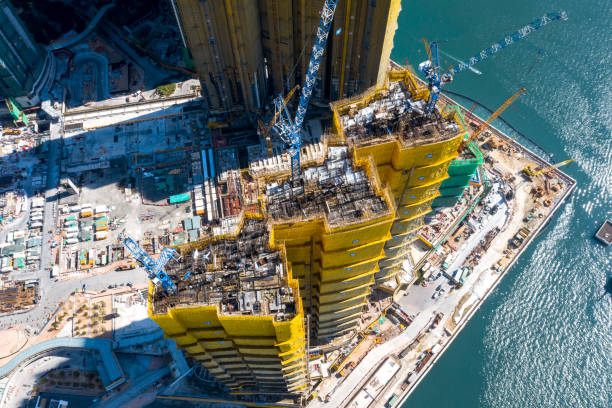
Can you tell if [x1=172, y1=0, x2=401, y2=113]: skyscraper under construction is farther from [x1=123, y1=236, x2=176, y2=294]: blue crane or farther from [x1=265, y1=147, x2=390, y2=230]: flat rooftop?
[x1=123, y1=236, x2=176, y2=294]: blue crane

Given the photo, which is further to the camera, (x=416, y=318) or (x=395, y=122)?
(x=416, y=318)

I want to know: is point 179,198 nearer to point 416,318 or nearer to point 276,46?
point 276,46

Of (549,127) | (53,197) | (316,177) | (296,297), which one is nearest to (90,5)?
(53,197)

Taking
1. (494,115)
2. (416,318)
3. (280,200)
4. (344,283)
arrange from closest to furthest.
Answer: (280,200)
(344,283)
(416,318)
(494,115)

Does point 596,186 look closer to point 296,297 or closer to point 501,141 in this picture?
point 501,141

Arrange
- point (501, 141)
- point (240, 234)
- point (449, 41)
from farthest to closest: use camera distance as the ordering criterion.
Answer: point (449, 41), point (501, 141), point (240, 234)

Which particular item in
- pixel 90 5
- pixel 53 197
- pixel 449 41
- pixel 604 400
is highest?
pixel 90 5

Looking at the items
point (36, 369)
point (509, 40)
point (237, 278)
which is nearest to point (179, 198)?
point (36, 369)
